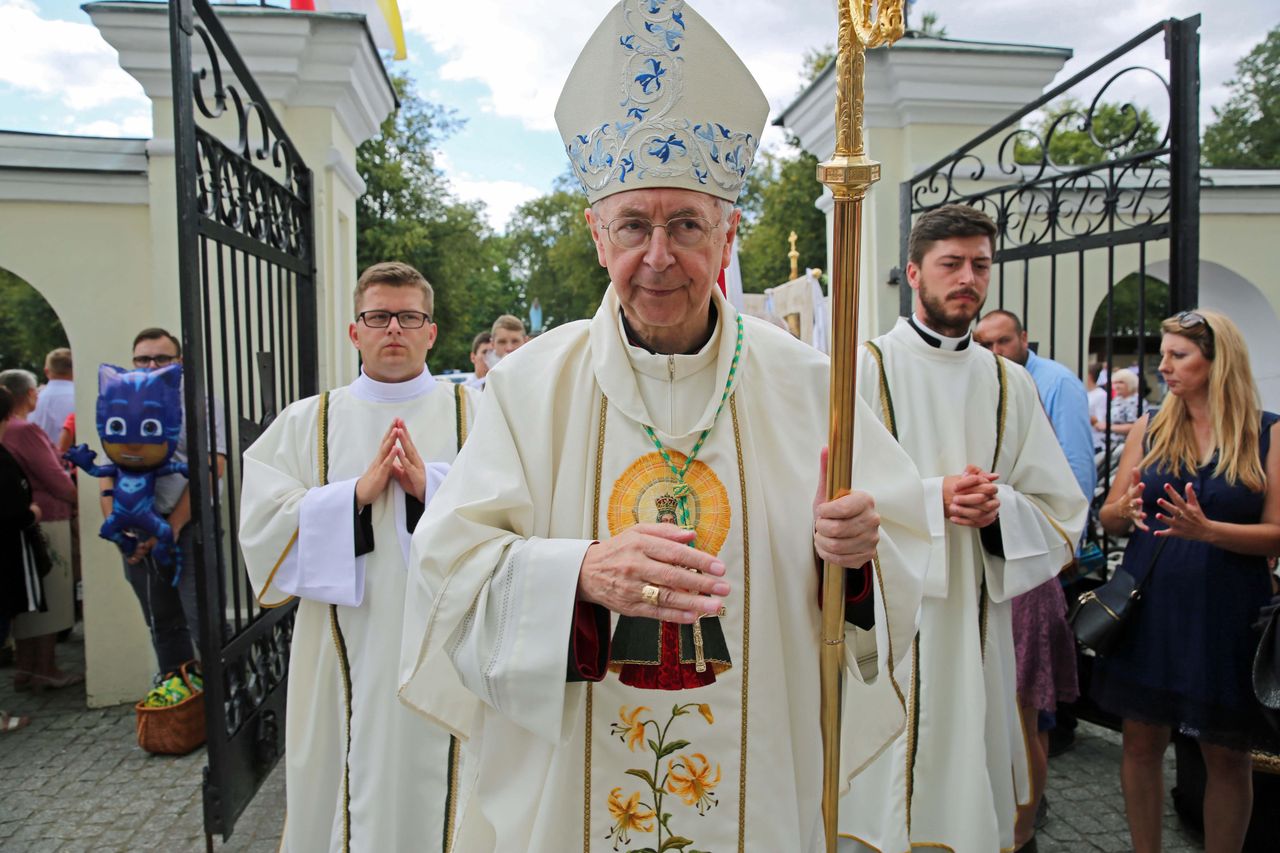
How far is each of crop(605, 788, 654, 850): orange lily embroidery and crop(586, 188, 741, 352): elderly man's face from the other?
1031 millimetres

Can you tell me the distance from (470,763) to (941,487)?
1.75 metres

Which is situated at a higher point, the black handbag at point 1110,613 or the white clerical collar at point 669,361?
the white clerical collar at point 669,361

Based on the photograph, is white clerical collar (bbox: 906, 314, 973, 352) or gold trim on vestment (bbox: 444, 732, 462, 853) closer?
gold trim on vestment (bbox: 444, 732, 462, 853)

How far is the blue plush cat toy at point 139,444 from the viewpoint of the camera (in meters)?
4.54

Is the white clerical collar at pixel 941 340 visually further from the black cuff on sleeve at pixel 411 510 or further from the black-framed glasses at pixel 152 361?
the black-framed glasses at pixel 152 361

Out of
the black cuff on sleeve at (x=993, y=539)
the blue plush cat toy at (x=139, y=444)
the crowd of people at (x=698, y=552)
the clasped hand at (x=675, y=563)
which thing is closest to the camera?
the clasped hand at (x=675, y=563)

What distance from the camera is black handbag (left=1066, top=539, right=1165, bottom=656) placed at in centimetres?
324

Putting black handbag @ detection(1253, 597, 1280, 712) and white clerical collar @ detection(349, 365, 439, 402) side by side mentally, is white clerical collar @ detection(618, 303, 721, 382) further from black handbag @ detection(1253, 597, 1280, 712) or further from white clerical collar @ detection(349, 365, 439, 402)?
black handbag @ detection(1253, 597, 1280, 712)

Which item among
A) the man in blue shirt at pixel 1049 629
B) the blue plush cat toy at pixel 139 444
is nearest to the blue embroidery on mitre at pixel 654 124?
the man in blue shirt at pixel 1049 629

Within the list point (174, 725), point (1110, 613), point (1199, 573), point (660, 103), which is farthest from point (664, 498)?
point (174, 725)

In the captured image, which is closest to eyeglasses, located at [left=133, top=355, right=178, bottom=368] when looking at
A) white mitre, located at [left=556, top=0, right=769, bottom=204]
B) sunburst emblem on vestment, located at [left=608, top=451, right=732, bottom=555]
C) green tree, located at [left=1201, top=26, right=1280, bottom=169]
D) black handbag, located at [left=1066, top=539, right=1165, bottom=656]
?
white mitre, located at [left=556, top=0, right=769, bottom=204]

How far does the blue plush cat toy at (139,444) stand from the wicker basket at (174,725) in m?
0.63

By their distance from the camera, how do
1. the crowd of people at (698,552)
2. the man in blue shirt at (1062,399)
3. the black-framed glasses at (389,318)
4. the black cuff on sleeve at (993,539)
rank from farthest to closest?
the man in blue shirt at (1062,399) < the black-framed glasses at (389,318) < the black cuff on sleeve at (993,539) < the crowd of people at (698,552)

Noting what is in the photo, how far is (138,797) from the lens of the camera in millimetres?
4289
